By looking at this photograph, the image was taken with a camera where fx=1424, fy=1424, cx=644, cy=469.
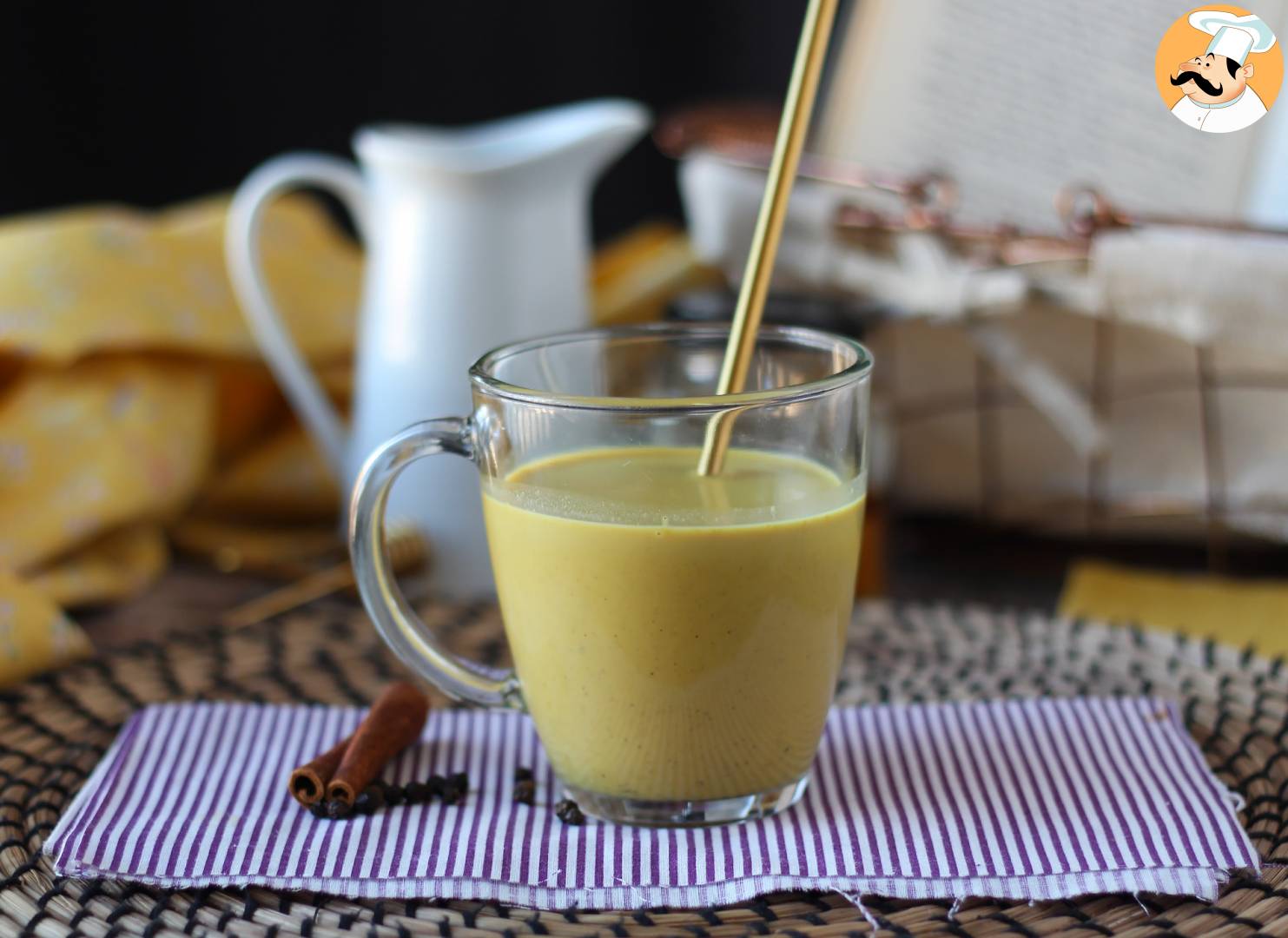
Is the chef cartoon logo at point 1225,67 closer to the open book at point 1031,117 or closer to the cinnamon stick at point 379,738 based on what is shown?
the open book at point 1031,117

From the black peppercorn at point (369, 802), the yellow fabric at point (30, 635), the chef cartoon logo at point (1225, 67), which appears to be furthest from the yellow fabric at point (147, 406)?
the chef cartoon logo at point (1225, 67)

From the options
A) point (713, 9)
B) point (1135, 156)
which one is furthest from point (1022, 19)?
point (713, 9)

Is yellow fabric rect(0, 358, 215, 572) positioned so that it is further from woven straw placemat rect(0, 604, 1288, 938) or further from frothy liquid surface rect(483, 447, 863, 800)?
frothy liquid surface rect(483, 447, 863, 800)

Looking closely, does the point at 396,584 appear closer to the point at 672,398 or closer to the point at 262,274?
the point at 672,398

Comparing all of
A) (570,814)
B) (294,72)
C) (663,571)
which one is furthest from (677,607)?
→ (294,72)

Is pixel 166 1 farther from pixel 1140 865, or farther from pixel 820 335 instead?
pixel 1140 865
